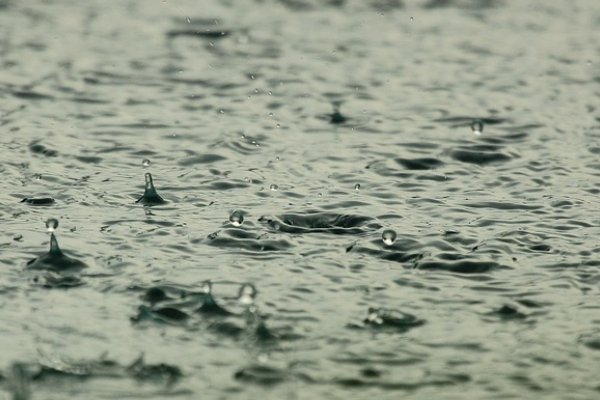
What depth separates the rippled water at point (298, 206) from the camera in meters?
4.59

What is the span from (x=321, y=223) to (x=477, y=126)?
87.3 inches

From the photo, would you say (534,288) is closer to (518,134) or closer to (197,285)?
(197,285)

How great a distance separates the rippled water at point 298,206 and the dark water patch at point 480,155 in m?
0.02

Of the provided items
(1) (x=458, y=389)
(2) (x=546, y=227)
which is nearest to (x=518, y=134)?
(2) (x=546, y=227)

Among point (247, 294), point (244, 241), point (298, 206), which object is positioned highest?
point (298, 206)

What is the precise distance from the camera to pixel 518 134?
7832 mm

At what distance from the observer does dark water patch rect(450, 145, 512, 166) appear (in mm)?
7320

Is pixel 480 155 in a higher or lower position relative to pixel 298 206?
higher

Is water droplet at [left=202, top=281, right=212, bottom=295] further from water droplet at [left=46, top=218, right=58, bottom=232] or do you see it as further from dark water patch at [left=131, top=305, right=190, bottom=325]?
water droplet at [left=46, top=218, right=58, bottom=232]

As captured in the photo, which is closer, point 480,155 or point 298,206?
point 298,206

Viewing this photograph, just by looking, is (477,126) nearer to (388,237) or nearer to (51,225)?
(388,237)

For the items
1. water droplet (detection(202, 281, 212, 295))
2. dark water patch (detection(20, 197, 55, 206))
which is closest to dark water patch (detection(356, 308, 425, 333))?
water droplet (detection(202, 281, 212, 295))

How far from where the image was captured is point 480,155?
24.3 ft

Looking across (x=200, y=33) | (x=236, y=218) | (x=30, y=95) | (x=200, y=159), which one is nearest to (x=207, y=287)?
(x=236, y=218)
